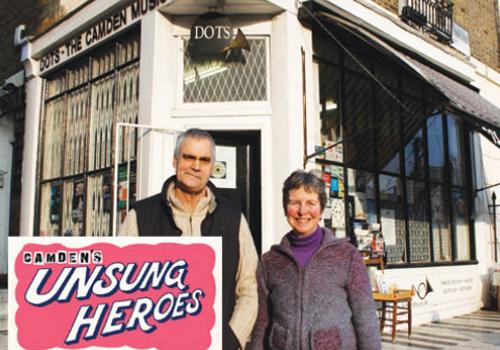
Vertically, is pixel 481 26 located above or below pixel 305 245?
above

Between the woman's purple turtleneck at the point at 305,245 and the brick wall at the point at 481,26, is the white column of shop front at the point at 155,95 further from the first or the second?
the brick wall at the point at 481,26

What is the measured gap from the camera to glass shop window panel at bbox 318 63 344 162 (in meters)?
6.74

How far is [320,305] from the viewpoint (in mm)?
2188

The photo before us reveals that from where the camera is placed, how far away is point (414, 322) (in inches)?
298

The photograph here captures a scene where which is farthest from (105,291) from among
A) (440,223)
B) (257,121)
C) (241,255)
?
(440,223)

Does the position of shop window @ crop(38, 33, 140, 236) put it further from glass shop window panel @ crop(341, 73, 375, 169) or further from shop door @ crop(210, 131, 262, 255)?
glass shop window panel @ crop(341, 73, 375, 169)

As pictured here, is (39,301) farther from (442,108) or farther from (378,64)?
(378,64)

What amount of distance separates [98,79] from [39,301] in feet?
19.0

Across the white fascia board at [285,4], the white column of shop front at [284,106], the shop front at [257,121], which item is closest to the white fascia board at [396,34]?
the shop front at [257,121]

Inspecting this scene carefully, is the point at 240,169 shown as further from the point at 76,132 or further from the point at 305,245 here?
the point at 305,245

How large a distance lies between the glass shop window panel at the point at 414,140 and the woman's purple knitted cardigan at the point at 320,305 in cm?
645

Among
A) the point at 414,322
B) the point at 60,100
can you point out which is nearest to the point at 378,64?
the point at 414,322

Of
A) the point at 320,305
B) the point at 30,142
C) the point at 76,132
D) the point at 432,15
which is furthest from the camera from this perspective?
the point at 432,15

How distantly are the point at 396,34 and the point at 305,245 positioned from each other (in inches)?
247
